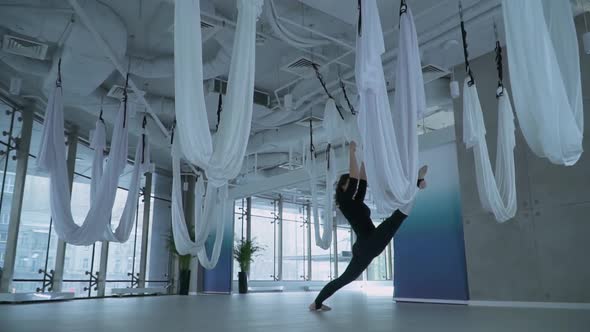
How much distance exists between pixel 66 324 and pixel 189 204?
891 centimetres

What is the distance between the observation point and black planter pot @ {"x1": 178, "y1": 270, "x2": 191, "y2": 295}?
35.7 ft

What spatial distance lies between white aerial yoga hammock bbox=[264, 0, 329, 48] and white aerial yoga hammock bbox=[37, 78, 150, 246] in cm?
218

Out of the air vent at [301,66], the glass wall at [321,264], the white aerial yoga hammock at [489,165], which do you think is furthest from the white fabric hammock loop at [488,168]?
the glass wall at [321,264]

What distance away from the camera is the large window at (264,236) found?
45.2 feet

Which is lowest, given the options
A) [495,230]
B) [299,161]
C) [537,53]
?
[495,230]

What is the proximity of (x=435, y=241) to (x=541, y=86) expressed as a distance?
446 cm

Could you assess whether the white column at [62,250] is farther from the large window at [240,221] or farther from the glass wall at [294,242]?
the glass wall at [294,242]

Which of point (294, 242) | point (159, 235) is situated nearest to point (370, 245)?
point (159, 235)

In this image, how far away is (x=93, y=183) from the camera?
18.3ft

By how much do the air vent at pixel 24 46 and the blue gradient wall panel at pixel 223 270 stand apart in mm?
6794

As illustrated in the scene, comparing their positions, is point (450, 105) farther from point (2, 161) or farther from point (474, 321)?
point (2, 161)

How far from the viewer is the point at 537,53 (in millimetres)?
2410

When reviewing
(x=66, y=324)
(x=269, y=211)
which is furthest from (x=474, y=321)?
(x=269, y=211)

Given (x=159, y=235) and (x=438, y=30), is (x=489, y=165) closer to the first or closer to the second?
(x=438, y=30)
